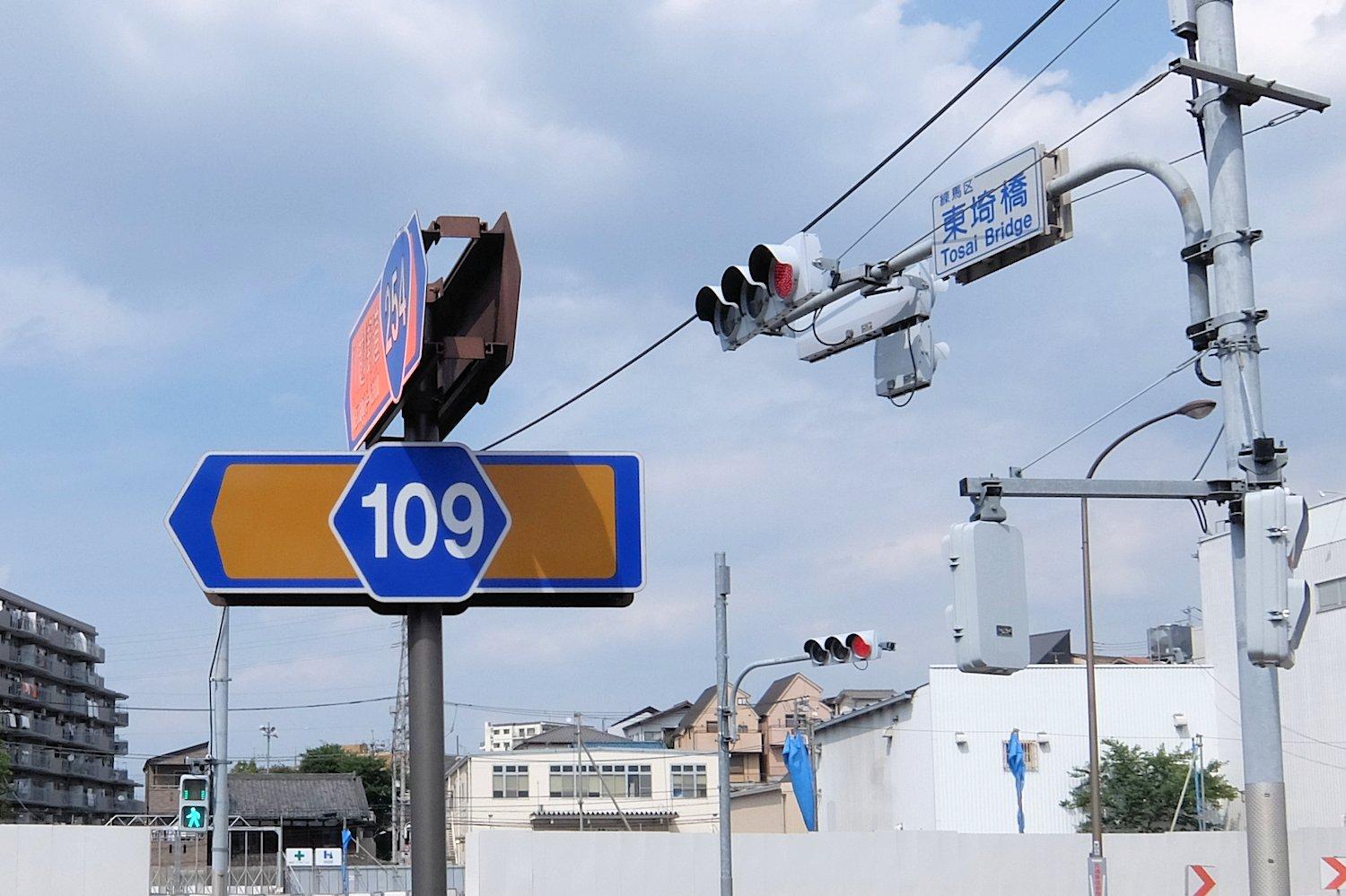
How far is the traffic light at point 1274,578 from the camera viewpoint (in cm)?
680

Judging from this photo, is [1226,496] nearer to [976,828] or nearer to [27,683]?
[976,828]

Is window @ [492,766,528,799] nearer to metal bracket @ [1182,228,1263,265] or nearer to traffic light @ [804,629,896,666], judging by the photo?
traffic light @ [804,629,896,666]

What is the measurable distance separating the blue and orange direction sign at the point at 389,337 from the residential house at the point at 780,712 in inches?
3270

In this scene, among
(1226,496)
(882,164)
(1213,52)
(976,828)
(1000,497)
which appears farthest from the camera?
(976,828)

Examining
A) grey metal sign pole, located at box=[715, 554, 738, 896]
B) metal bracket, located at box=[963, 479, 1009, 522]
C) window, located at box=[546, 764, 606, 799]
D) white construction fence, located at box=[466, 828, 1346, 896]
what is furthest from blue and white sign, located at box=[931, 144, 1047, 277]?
window, located at box=[546, 764, 606, 799]

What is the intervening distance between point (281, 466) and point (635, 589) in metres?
1.18

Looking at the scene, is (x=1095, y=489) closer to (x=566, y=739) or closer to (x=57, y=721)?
(x=566, y=739)

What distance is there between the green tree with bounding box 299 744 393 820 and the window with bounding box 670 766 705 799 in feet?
98.5

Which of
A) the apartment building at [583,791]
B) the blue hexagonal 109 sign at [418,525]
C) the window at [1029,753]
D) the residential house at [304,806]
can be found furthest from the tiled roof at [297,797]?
the blue hexagonal 109 sign at [418,525]

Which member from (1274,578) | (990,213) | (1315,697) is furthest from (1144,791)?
(1274,578)

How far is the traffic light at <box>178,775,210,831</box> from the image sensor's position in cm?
2417

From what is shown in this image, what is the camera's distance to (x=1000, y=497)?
23.1ft

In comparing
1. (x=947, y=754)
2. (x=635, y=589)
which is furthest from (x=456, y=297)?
(x=947, y=754)

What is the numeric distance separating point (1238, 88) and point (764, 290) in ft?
9.79
